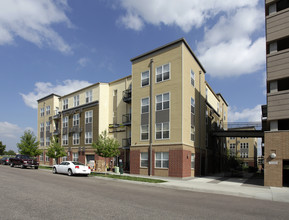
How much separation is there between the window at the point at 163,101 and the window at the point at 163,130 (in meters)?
1.69

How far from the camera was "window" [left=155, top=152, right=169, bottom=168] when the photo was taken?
952 inches

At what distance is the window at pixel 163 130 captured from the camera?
2461cm

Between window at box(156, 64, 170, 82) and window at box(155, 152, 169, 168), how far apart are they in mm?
7786

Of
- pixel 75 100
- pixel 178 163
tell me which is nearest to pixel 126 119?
pixel 178 163

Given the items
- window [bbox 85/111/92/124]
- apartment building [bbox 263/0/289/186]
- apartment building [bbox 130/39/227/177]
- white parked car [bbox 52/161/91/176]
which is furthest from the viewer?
window [bbox 85/111/92/124]

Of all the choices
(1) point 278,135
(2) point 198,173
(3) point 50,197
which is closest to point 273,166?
(1) point 278,135

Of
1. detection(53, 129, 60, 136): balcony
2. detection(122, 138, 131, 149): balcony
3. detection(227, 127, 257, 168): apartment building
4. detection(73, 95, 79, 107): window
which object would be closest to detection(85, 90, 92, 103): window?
detection(73, 95, 79, 107): window

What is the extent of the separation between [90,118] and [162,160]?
15252mm

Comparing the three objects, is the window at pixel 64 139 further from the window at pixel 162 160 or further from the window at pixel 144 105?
the window at pixel 162 160

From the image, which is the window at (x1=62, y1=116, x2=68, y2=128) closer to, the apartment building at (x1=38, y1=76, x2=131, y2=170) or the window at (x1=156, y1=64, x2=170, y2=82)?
the apartment building at (x1=38, y1=76, x2=131, y2=170)

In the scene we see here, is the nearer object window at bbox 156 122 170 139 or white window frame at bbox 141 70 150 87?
window at bbox 156 122 170 139

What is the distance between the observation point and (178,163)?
2312 centimetres

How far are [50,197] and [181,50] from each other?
61.5 ft

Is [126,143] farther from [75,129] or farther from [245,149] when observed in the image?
[245,149]
